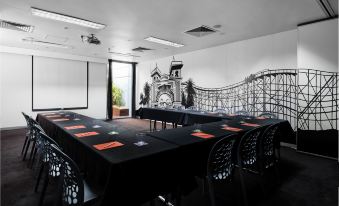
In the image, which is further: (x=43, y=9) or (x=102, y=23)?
(x=102, y=23)

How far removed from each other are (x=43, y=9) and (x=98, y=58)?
483cm

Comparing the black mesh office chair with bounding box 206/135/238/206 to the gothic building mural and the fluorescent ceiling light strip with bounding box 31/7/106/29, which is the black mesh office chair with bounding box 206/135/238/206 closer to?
the fluorescent ceiling light strip with bounding box 31/7/106/29

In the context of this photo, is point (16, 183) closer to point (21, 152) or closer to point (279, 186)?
point (21, 152)

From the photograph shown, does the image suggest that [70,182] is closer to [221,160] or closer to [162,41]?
[221,160]

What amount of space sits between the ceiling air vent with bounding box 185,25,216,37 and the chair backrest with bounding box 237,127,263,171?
2.81 metres

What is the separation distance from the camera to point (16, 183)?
2670mm

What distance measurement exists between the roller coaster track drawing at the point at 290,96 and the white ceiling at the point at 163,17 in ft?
3.68

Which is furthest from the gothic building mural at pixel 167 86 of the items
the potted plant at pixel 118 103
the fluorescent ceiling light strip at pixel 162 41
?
the potted plant at pixel 118 103

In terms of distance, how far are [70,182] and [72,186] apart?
0.03 meters

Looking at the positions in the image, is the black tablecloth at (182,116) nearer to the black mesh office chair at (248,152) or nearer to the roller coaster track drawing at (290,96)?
the roller coaster track drawing at (290,96)

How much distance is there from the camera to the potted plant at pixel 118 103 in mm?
9047

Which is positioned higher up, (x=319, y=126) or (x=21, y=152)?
(x=319, y=126)

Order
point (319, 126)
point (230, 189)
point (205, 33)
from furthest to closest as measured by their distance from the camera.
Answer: point (205, 33)
point (319, 126)
point (230, 189)

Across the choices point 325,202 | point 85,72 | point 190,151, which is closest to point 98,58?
point 85,72
